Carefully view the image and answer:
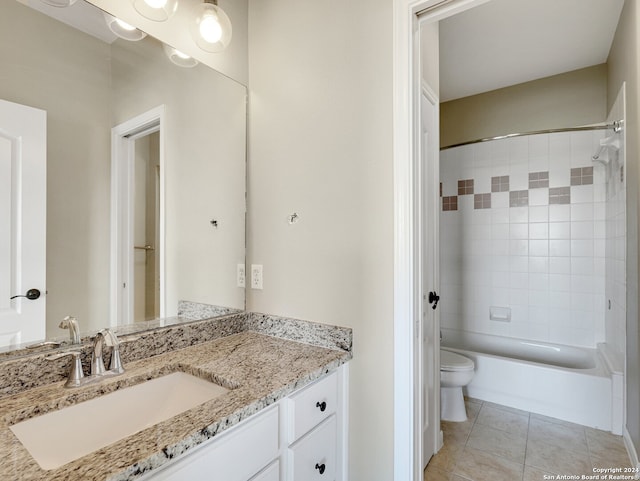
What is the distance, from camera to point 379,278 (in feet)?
4.17

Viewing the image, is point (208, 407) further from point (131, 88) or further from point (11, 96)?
point (131, 88)

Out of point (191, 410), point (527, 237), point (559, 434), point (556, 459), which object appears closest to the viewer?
point (191, 410)

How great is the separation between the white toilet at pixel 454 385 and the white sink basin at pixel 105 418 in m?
1.77

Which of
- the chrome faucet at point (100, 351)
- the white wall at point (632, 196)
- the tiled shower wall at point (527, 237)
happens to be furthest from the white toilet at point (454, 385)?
the chrome faucet at point (100, 351)

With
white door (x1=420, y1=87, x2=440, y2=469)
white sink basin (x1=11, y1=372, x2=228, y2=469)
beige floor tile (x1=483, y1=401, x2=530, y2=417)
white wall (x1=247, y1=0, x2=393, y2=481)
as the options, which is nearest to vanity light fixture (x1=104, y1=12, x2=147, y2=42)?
white wall (x1=247, y1=0, x2=393, y2=481)

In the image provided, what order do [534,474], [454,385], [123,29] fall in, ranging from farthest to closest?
1. [454,385]
2. [534,474]
3. [123,29]

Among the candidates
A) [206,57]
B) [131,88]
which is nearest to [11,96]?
[131,88]

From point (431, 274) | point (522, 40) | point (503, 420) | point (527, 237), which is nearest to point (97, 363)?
point (431, 274)

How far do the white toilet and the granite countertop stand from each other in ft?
4.34

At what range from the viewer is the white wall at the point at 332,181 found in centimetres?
127

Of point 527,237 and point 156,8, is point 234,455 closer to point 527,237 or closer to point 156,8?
point 156,8

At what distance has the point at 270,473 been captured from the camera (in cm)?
96

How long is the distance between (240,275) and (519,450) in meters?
1.90

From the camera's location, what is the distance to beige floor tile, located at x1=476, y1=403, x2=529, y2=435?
2.20 m
